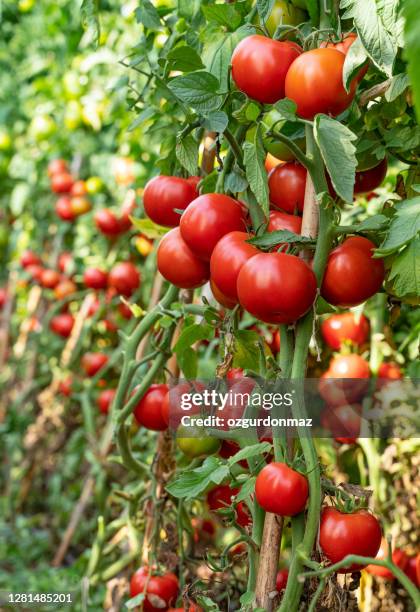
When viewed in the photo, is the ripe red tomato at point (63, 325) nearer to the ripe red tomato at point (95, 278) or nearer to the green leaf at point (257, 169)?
the ripe red tomato at point (95, 278)

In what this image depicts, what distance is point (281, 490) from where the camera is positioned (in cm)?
72

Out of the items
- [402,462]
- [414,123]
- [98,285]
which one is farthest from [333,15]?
[98,285]

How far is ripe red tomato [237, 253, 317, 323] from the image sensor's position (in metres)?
0.72

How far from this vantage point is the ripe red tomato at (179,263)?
875 millimetres

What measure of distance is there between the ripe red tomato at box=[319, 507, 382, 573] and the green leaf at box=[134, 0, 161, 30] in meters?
0.77

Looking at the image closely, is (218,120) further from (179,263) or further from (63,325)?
(63,325)

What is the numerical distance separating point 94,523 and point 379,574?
109 centimetres

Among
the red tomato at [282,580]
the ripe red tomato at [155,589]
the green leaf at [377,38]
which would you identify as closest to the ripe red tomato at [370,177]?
the green leaf at [377,38]

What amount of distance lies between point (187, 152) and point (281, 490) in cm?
45

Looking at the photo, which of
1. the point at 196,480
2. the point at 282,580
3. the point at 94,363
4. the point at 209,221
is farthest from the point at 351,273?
the point at 94,363

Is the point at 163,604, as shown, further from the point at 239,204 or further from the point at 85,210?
the point at 85,210

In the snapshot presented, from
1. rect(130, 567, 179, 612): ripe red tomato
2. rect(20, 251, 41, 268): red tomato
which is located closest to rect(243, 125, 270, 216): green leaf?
rect(130, 567, 179, 612): ripe red tomato

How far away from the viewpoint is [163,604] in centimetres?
107

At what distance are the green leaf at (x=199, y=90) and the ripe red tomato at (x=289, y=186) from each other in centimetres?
11
